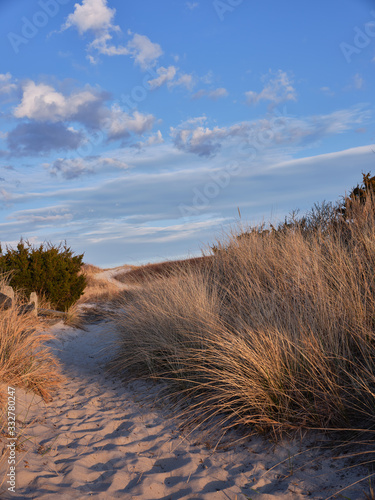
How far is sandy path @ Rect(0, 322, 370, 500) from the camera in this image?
2.67 metres

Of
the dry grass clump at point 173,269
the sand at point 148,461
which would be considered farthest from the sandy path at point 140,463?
the dry grass clump at point 173,269

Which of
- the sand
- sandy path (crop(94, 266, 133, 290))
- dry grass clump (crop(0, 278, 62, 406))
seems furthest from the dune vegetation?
sandy path (crop(94, 266, 133, 290))

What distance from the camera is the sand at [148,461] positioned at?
105 inches

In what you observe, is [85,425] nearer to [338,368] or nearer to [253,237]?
[338,368]

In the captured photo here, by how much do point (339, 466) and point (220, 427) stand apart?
1146 mm

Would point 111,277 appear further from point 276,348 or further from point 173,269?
point 276,348

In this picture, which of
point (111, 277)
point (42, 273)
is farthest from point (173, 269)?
point (111, 277)

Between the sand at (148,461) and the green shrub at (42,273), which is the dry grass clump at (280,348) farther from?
the green shrub at (42,273)

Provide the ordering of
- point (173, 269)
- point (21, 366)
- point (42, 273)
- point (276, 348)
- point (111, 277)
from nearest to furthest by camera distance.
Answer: point (276, 348) → point (21, 366) → point (173, 269) → point (42, 273) → point (111, 277)

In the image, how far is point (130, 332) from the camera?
5809mm

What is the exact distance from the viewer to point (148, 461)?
10.3 feet

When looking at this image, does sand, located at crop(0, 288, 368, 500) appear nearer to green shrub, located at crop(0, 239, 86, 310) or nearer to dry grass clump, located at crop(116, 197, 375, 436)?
dry grass clump, located at crop(116, 197, 375, 436)

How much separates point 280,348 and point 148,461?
1566 millimetres

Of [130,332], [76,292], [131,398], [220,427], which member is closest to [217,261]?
[130,332]
